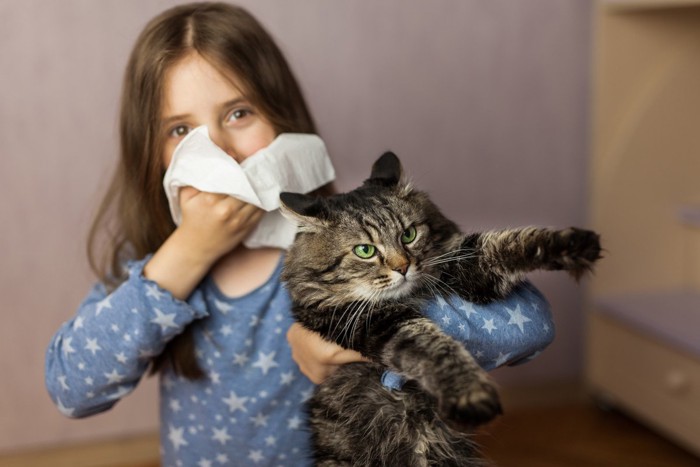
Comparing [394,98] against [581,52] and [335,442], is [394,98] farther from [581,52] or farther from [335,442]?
[335,442]

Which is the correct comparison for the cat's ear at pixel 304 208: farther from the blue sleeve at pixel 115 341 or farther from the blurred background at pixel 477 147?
the blurred background at pixel 477 147

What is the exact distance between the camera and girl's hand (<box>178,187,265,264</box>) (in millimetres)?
1208

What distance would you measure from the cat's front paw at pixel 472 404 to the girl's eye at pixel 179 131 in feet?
2.20

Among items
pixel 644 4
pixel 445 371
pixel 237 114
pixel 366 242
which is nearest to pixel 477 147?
pixel 644 4

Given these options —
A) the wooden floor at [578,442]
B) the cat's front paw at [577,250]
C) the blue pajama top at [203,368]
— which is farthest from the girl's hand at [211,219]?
the wooden floor at [578,442]

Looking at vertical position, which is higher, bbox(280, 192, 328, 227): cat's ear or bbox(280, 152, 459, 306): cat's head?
bbox(280, 192, 328, 227): cat's ear

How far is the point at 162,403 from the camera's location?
4.79 ft

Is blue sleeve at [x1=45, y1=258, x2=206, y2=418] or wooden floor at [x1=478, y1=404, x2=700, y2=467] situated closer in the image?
blue sleeve at [x1=45, y1=258, x2=206, y2=418]

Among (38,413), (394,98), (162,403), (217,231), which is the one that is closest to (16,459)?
(38,413)

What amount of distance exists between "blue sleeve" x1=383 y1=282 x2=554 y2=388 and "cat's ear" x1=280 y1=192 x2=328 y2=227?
0.67ft

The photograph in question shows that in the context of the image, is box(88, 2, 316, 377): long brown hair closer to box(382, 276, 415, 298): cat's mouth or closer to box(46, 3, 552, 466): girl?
box(46, 3, 552, 466): girl

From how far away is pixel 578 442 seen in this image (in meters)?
2.24

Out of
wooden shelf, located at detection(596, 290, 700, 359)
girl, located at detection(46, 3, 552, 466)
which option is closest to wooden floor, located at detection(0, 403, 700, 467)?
wooden shelf, located at detection(596, 290, 700, 359)

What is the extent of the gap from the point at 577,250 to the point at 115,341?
2.44 feet
